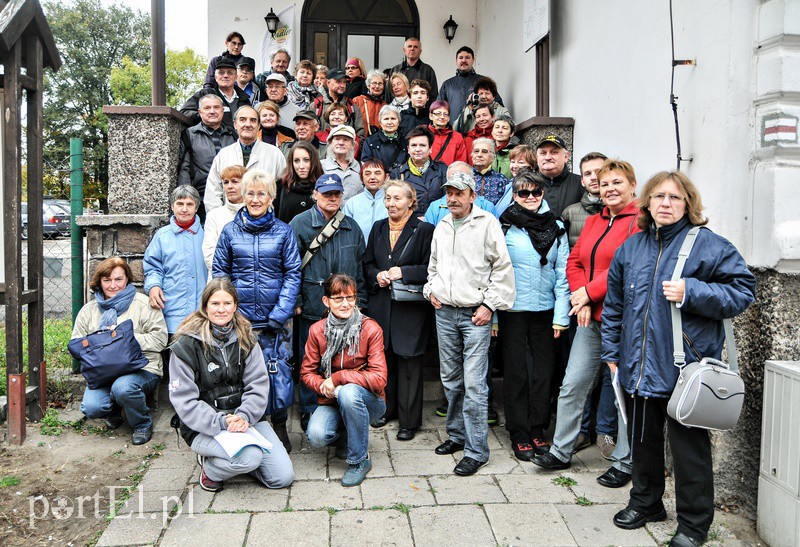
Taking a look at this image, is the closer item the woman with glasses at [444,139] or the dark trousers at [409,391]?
the dark trousers at [409,391]

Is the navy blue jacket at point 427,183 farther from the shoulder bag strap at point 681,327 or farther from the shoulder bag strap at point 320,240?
the shoulder bag strap at point 681,327

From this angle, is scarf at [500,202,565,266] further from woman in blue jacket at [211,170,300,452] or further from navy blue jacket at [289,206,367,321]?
woman in blue jacket at [211,170,300,452]

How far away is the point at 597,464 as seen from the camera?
13.8 ft

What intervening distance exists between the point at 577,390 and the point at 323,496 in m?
1.67

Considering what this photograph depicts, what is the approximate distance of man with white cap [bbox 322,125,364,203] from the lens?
5.41m

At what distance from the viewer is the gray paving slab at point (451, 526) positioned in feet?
10.6

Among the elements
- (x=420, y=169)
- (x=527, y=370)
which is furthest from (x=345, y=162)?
(x=527, y=370)

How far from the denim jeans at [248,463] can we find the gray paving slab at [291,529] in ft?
1.12

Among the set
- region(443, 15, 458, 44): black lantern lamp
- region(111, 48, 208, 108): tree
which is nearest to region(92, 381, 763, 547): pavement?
region(443, 15, 458, 44): black lantern lamp

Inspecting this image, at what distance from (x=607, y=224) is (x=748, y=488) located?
1.65 m

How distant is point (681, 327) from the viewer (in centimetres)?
311

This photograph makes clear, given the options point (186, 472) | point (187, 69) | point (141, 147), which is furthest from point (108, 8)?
point (186, 472)

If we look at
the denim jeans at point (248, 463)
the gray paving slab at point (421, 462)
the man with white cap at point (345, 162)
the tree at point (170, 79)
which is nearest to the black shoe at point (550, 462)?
the gray paving slab at point (421, 462)

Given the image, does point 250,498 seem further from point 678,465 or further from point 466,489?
point 678,465
